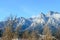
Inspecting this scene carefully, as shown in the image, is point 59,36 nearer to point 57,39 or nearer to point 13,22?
point 57,39

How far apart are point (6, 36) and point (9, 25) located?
1.53 meters

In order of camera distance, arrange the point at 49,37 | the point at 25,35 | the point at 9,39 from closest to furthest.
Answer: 1. the point at 9,39
2. the point at 49,37
3. the point at 25,35

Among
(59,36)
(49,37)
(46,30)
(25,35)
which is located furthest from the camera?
(59,36)

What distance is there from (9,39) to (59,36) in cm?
1986

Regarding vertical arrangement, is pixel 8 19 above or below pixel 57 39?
above

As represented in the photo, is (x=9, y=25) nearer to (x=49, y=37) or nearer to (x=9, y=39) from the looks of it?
(x=9, y=39)

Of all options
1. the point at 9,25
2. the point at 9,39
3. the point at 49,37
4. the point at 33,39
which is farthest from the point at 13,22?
the point at 33,39

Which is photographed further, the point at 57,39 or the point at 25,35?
the point at 57,39

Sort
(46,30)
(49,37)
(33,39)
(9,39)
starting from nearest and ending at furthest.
Result: 1. (9,39)
2. (49,37)
3. (46,30)
4. (33,39)

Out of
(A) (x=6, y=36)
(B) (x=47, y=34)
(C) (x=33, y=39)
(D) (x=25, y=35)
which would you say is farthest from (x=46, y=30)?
(A) (x=6, y=36)

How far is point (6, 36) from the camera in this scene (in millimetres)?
25844

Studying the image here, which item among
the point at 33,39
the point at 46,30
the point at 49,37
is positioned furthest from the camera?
the point at 33,39

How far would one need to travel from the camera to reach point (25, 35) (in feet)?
126

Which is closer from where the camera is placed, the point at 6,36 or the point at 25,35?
the point at 6,36
